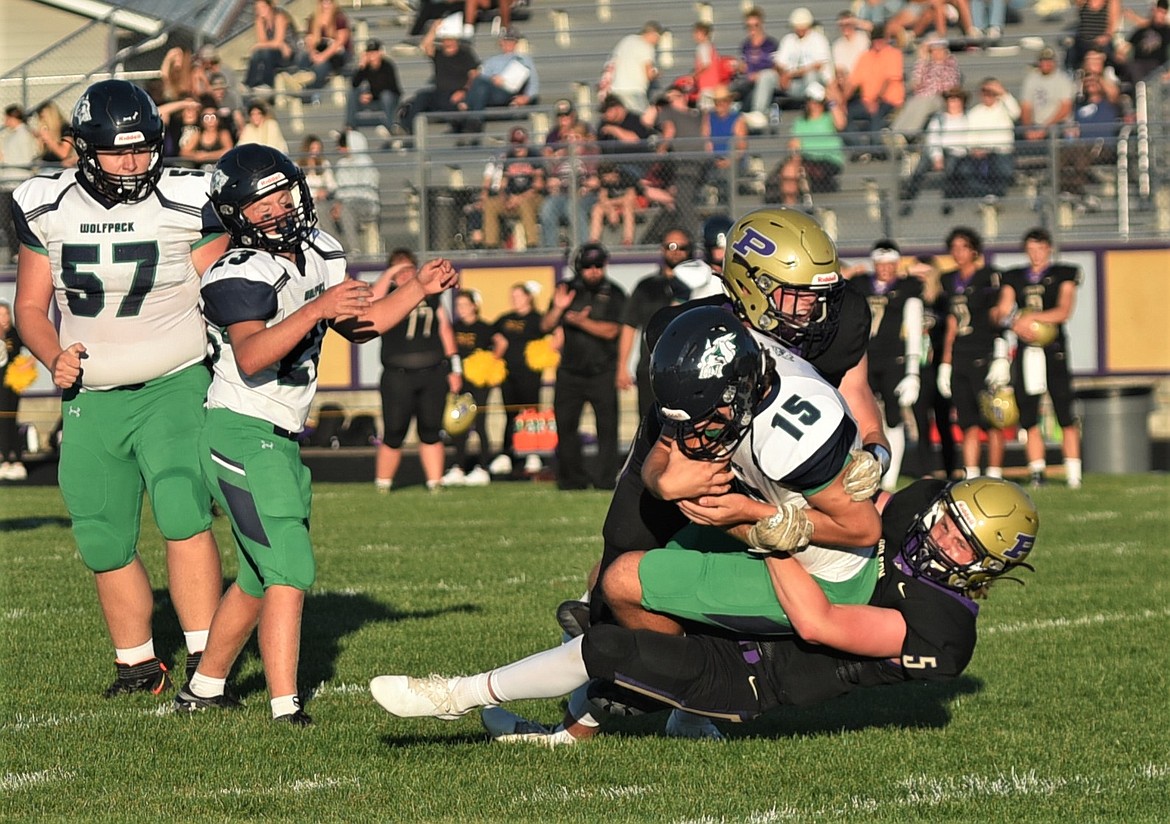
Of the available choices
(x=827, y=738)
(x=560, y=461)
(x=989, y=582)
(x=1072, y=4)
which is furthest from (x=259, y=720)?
(x=1072, y=4)

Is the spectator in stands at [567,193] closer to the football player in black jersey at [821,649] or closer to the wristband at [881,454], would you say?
the wristband at [881,454]

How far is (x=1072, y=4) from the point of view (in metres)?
21.4

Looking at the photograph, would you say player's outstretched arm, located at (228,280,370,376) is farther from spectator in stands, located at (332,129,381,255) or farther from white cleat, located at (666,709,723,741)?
spectator in stands, located at (332,129,381,255)

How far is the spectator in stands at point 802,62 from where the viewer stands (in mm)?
19594

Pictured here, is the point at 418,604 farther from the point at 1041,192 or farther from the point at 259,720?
the point at 1041,192

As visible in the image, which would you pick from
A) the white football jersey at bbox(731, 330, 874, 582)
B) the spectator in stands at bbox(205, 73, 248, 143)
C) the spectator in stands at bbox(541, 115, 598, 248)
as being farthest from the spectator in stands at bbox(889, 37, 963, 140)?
the white football jersey at bbox(731, 330, 874, 582)

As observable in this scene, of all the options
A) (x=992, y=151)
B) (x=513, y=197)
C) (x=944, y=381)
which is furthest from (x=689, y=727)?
(x=992, y=151)

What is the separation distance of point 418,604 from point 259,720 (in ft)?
7.90

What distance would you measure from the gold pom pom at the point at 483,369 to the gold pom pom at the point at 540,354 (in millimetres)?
276

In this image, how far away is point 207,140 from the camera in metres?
18.5

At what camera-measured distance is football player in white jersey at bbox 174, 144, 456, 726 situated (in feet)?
17.0

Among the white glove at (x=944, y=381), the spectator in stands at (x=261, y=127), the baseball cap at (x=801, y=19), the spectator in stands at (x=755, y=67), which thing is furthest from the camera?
the baseball cap at (x=801, y=19)

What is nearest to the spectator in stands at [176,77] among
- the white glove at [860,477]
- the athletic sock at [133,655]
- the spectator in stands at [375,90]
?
the spectator in stands at [375,90]

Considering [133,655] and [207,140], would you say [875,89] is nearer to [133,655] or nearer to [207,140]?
[207,140]
